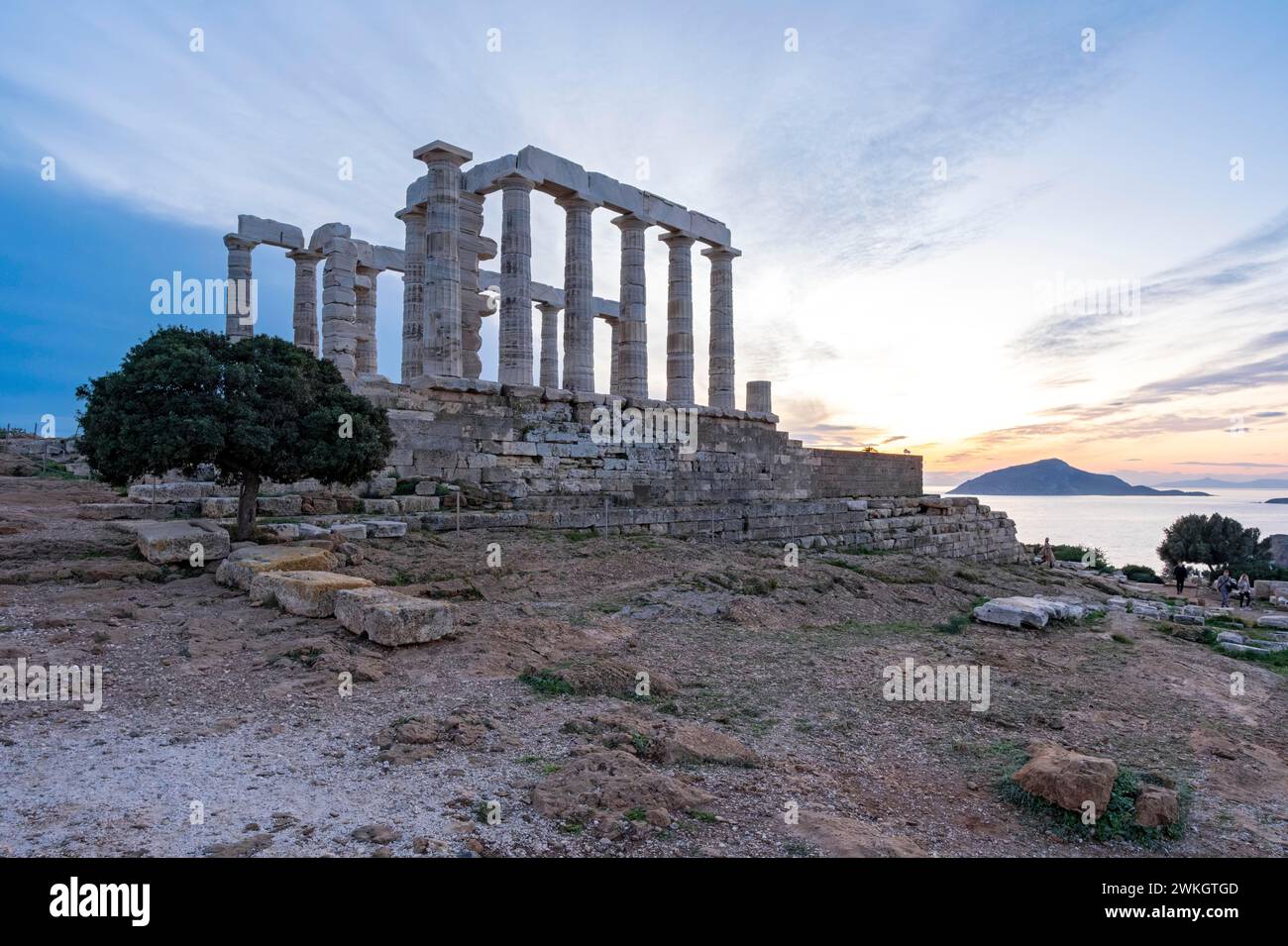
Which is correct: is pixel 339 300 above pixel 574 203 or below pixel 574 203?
below

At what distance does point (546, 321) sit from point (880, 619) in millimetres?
23549

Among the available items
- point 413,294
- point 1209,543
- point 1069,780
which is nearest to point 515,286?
point 413,294

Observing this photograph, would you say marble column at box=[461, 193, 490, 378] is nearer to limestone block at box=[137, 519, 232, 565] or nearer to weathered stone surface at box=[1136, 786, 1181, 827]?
limestone block at box=[137, 519, 232, 565]

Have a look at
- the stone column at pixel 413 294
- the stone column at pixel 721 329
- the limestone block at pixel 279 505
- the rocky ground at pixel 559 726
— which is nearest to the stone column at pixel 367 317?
the stone column at pixel 413 294

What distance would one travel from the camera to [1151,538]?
7581 cm

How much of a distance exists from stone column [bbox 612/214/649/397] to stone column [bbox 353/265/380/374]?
10408 millimetres

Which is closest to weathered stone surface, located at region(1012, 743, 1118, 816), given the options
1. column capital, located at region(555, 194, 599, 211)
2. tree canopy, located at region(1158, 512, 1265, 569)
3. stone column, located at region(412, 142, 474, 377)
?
stone column, located at region(412, 142, 474, 377)

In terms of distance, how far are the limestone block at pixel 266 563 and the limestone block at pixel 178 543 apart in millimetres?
289

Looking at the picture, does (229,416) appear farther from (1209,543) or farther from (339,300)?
(1209,543)

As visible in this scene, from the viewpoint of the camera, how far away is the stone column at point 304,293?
26.0m

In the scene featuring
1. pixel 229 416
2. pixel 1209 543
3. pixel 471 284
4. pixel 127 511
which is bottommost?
pixel 1209 543

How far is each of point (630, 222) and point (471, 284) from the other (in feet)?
19.5

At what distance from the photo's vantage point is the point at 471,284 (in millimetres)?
21328
